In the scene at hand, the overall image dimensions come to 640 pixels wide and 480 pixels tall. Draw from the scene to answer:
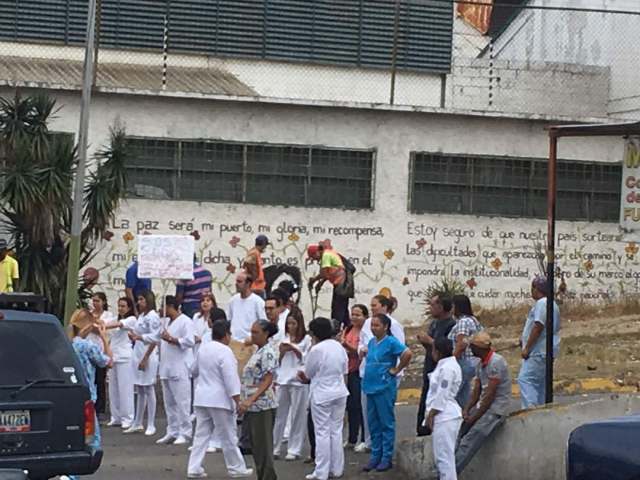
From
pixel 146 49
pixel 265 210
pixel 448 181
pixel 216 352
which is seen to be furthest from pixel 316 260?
pixel 216 352

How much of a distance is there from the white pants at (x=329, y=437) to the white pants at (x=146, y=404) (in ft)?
11.5

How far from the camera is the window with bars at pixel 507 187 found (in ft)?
84.8

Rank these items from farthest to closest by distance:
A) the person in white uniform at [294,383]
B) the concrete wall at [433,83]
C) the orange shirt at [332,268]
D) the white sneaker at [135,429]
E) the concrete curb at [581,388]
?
the concrete wall at [433,83]
the orange shirt at [332,268]
the concrete curb at [581,388]
the white sneaker at [135,429]
the person in white uniform at [294,383]

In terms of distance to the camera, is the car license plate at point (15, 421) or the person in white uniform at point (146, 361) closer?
the car license plate at point (15, 421)

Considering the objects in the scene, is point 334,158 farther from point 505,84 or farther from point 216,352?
point 216,352

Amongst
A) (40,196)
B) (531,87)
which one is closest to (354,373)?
(40,196)

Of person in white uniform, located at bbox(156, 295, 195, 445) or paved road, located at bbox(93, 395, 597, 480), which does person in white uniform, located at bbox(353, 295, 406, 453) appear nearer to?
paved road, located at bbox(93, 395, 597, 480)

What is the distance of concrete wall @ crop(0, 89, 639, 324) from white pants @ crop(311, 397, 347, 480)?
10.3 metres

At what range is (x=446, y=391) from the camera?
504 inches

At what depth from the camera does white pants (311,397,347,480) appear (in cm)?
1404

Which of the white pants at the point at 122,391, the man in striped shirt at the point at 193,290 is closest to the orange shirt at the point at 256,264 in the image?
the man in striped shirt at the point at 193,290

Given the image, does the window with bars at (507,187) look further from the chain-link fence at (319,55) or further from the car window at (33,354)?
the car window at (33,354)

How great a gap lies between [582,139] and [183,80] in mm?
7575

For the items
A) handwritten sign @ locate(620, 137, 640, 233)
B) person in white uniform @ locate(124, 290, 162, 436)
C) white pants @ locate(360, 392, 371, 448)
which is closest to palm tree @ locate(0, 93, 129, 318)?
person in white uniform @ locate(124, 290, 162, 436)
